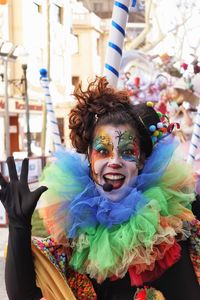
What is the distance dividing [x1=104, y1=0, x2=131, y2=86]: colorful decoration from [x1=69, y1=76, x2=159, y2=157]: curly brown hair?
92 centimetres

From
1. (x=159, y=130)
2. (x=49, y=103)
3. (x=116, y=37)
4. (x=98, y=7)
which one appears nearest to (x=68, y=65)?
(x=98, y=7)

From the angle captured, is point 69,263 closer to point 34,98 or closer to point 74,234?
point 74,234

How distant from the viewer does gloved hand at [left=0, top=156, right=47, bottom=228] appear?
1.45 meters

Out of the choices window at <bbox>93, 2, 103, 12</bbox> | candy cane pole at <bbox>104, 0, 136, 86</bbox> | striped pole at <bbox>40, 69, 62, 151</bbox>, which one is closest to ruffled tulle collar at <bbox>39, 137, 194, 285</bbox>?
candy cane pole at <bbox>104, 0, 136, 86</bbox>

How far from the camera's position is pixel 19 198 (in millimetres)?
1469

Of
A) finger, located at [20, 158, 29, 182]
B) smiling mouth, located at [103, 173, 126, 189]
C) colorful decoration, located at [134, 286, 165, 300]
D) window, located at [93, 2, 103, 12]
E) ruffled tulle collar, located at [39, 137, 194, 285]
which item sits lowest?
colorful decoration, located at [134, 286, 165, 300]

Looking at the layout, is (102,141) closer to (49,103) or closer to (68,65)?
(49,103)

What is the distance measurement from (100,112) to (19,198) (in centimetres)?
42

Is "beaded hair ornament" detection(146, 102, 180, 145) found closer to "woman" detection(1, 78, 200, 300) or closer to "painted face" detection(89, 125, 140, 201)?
"woman" detection(1, 78, 200, 300)

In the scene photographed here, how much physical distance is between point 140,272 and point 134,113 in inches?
21.4

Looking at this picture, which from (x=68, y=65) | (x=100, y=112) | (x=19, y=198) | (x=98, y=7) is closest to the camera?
(x=19, y=198)

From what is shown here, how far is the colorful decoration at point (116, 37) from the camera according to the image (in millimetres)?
2621

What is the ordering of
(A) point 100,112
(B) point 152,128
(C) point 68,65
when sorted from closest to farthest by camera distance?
(A) point 100,112 → (B) point 152,128 → (C) point 68,65

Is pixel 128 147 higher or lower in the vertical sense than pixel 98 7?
lower
